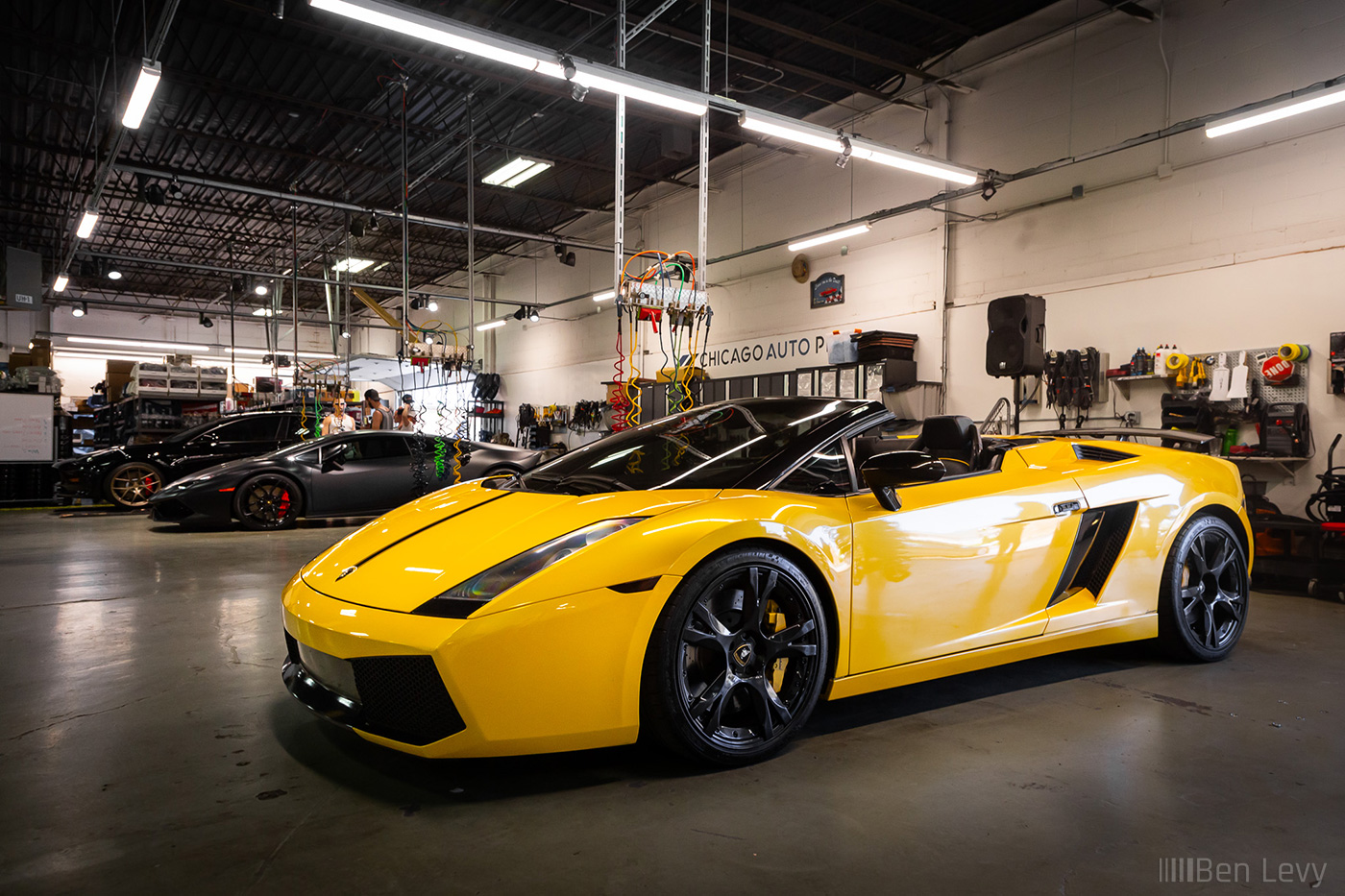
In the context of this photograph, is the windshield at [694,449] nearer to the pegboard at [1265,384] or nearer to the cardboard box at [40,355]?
the pegboard at [1265,384]

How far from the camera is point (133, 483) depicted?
969 centimetres

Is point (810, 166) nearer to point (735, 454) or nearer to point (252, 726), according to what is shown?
point (735, 454)

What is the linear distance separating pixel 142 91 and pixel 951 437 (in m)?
7.34

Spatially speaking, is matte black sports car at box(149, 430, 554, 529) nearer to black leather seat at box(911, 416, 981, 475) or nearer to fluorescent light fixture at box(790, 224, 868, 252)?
fluorescent light fixture at box(790, 224, 868, 252)

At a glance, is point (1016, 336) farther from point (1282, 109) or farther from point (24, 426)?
point (24, 426)

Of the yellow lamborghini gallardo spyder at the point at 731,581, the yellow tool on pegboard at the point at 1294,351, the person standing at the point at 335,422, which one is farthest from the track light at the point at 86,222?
the yellow tool on pegboard at the point at 1294,351

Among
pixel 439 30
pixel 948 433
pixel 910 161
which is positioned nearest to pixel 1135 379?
pixel 910 161

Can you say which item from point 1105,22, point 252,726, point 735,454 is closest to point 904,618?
point 735,454

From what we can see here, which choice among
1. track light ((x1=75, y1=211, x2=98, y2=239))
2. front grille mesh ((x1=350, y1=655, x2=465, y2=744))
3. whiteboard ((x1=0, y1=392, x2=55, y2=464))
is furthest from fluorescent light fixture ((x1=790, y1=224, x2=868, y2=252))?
whiteboard ((x1=0, y1=392, x2=55, y2=464))

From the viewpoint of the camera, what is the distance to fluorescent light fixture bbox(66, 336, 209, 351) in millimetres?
22047

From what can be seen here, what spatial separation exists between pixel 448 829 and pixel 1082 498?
2412 millimetres

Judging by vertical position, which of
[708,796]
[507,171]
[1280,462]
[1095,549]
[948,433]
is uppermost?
[507,171]

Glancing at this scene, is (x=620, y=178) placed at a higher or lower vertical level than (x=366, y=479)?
higher

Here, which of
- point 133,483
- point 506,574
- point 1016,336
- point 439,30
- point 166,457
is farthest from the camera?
point 133,483
